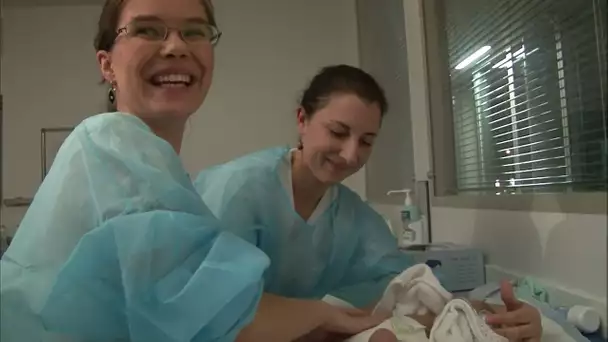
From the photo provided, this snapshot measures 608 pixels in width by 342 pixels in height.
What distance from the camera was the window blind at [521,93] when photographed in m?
0.77

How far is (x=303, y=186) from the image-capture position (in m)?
1.03

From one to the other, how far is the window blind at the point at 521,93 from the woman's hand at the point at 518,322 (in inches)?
6.2

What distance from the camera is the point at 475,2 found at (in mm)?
1150

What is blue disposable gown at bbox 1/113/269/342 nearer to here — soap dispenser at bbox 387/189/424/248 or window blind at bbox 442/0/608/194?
window blind at bbox 442/0/608/194

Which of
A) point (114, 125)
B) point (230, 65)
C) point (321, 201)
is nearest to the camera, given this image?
point (114, 125)

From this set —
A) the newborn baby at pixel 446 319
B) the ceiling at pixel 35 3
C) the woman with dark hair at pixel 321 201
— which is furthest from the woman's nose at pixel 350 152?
the ceiling at pixel 35 3

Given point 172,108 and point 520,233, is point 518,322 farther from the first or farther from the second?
point 172,108

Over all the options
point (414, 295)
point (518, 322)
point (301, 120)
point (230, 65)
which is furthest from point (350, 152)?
point (230, 65)

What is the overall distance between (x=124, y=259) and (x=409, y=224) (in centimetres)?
82

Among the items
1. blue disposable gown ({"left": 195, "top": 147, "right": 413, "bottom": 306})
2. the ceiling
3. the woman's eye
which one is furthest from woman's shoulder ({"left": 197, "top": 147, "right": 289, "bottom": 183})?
the ceiling

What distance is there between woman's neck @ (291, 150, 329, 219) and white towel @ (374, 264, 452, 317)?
225 mm

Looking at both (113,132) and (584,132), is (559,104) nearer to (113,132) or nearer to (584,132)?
(584,132)

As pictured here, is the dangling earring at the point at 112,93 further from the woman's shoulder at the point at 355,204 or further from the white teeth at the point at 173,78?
the woman's shoulder at the point at 355,204

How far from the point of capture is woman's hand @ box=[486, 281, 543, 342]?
73 centimetres
